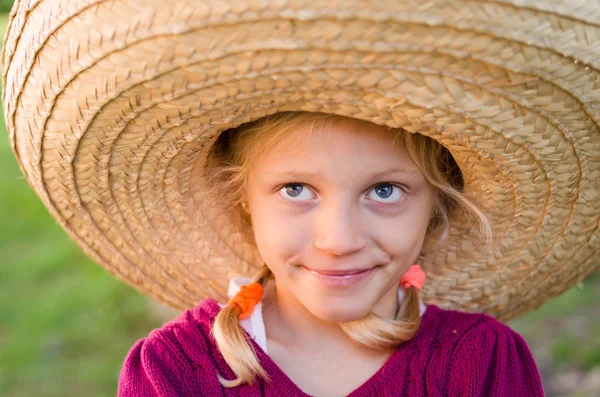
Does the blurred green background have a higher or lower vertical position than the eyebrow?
lower

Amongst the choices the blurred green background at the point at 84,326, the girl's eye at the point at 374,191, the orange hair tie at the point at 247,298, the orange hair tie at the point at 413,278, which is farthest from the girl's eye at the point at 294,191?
the blurred green background at the point at 84,326

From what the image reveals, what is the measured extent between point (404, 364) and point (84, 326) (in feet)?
7.66

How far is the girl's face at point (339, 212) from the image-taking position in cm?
147

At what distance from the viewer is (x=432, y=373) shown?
173cm

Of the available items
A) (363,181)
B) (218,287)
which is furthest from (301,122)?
(218,287)

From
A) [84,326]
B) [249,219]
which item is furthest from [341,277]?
[84,326]

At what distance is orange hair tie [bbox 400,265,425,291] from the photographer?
1.85m

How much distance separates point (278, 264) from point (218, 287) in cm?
38

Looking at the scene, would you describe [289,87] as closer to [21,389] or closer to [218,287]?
[218,287]

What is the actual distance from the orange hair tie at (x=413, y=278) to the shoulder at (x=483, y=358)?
0.26 ft

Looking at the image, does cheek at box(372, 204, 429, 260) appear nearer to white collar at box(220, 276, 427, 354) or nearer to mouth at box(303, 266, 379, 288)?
mouth at box(303, 266, 379, 288)

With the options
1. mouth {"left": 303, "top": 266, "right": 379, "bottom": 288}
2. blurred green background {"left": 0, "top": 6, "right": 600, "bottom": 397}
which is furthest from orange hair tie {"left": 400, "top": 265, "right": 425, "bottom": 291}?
blurred green background {"left": 0, "top": 6, "right": 600, "bottom": 397}

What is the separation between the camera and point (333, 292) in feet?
5.18

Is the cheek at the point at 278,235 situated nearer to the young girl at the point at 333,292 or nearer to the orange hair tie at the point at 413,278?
the young girl at the point at 333,292
